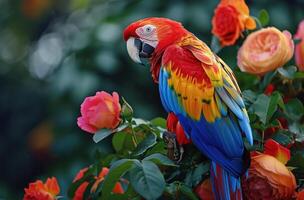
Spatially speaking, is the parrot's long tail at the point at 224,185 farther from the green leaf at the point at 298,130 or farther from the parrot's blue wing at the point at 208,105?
the green leaf at the point at 298,130

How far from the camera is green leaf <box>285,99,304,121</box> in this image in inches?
38.5

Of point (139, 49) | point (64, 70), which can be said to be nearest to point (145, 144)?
point (139, 49)

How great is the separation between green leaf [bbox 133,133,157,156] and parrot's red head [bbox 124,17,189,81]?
0.37 feet

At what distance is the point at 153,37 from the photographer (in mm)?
985

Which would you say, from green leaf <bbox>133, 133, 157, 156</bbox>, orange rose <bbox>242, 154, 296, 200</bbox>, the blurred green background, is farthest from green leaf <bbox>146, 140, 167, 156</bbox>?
the blurred green background

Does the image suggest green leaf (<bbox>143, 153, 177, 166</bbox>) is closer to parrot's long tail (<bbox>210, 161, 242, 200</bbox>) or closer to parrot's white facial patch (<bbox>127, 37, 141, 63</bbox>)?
parrot's long tail (<bbox>210, 161, 242, 200</bbox>)

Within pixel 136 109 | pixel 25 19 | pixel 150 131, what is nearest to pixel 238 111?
pixel 150 131

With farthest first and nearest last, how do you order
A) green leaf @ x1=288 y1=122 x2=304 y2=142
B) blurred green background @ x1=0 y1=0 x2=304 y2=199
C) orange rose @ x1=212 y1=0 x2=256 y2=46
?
blurred green background @ x1=0 y1=0 x2=304 y2=199 < orange rose @ x1=212 y1=0 x2=256 y2=46 < green leaf @ x1=288 y1=122 x2=304 y2=142

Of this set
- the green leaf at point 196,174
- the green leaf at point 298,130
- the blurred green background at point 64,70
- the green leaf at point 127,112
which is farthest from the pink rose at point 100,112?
the blurred green background at point 64,70

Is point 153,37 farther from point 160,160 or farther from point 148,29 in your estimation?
point 160,160

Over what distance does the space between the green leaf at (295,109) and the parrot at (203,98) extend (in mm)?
92

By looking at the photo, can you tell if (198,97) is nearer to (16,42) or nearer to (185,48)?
(185,48)

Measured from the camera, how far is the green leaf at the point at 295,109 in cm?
98

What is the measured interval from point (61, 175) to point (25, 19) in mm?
993
